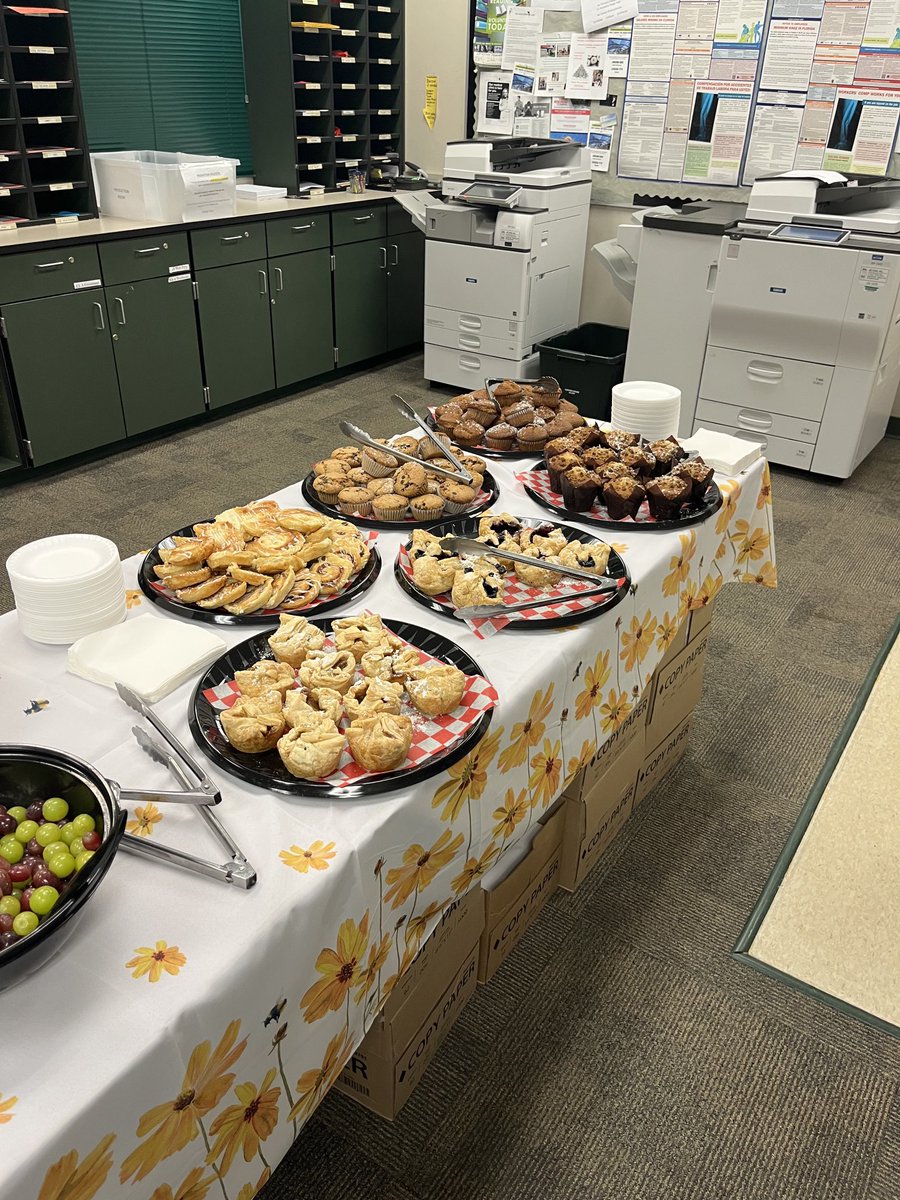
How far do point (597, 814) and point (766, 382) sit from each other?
272 cm

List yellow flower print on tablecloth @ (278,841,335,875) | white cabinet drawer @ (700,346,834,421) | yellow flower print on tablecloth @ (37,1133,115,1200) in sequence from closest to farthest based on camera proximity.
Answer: yellow flower print on tablecloth @ (37,1133,115,1200)
yellow flower print on tablecloth @ (278,841,335,875)
white cabinet drawer @ (700,346,834,421)

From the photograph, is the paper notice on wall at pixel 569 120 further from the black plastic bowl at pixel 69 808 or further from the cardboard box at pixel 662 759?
the black plastic bowl at pixel 69 808

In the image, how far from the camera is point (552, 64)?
4.79 metres

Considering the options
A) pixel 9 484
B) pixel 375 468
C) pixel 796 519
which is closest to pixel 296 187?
pixel 9 484

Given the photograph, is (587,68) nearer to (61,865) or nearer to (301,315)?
(301,315)

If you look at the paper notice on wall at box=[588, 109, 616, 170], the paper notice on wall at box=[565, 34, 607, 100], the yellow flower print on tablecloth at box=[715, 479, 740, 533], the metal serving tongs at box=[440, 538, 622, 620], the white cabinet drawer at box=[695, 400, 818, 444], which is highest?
the paper notice on wall at box=[565, 34, 607, 100]

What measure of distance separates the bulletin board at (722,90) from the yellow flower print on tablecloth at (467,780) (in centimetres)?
399

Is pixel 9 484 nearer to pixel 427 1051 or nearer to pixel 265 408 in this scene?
pixel 265 408

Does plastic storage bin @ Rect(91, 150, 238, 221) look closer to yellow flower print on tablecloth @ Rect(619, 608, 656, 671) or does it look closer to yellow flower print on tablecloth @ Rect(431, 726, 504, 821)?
yellow flower print on tablecloth @ Rect(619, 608, 656, 671)

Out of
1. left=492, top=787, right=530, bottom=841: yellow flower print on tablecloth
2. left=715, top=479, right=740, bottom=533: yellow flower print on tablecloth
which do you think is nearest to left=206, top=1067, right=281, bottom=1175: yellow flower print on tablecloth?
left=492, top=787, right=530, bottom=841: yellow flower print on tablecloth

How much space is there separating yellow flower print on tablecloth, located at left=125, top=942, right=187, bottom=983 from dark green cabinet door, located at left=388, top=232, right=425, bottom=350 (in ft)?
16.1

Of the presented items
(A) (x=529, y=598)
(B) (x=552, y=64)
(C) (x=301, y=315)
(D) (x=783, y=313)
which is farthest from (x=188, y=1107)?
(B) (x=552, y=64)

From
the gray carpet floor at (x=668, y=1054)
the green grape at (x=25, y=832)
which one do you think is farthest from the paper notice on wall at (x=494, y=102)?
the green grape at (x=25, y=832)

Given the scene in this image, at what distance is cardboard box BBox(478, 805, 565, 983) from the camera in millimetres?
1582
